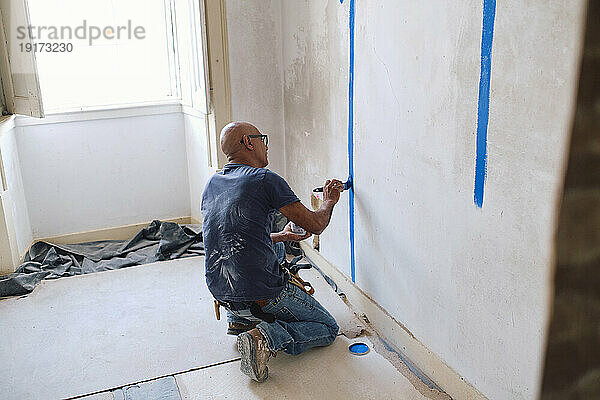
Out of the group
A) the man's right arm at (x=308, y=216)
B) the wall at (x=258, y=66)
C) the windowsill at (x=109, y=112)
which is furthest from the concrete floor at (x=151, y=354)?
the windowsill at (x=109, y=112)

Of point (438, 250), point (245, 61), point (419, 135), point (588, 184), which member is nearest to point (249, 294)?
point (438, 250)

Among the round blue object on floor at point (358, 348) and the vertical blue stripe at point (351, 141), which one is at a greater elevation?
the vertical blue stripe at point (351, 141)

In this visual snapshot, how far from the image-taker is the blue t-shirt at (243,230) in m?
2.25

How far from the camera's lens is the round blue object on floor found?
7.95ft

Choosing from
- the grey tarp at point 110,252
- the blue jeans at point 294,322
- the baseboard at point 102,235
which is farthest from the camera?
the baseboard at point 102,235

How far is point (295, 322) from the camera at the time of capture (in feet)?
7.96

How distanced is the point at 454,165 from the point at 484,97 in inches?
10.9

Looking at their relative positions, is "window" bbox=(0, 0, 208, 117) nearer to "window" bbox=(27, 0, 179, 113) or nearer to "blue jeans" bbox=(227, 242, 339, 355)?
"window" bbox=(27, 0, 179, 113)

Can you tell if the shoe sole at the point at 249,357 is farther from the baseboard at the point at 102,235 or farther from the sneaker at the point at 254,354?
the baseboard at the point at 102,235

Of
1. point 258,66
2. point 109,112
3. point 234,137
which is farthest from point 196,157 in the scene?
point 234,137

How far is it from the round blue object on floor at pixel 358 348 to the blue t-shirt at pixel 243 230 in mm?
421

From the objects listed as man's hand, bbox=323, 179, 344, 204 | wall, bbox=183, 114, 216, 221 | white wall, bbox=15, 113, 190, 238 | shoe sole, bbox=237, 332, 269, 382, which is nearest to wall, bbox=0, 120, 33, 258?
white wall, bbox=15, 113, 190, 238

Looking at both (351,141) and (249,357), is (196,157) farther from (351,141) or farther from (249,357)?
(249,357)

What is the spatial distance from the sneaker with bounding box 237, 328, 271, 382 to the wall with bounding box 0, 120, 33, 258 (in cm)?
175
